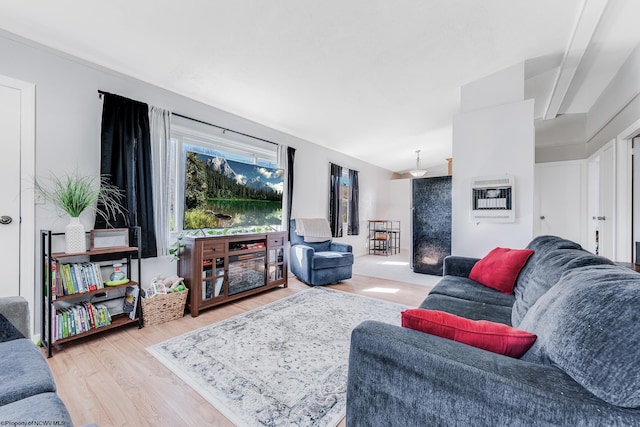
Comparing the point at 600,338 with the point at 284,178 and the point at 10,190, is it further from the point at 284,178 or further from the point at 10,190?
the point at 284,178

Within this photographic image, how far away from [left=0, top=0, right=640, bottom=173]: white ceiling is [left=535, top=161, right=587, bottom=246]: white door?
5.49ft

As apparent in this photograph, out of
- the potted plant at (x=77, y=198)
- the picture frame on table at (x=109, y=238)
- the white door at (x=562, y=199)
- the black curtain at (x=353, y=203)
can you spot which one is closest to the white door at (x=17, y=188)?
the potted plant at (x=77, y=198)

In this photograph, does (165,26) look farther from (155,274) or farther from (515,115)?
(515,115)

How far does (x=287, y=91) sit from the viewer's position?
128 inches

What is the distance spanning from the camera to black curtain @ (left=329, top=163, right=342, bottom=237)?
17.9 ft

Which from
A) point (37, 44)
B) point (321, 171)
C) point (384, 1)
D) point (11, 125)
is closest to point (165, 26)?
point (37, 44)

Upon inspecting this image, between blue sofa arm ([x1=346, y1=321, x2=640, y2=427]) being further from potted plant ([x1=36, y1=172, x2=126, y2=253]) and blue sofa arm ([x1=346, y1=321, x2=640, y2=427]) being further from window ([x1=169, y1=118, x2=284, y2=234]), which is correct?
window ([x1=169, y1=118, x2=284, y2=234])

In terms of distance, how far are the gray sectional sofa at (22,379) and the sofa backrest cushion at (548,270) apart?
6.73 ft

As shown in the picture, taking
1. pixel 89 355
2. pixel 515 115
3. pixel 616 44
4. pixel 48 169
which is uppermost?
pixel 616 44

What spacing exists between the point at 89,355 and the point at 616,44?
5.33m

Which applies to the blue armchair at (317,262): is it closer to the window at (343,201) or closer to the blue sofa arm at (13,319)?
the window at (343,201)

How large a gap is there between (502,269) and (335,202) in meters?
3.60

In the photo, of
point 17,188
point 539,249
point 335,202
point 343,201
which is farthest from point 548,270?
point 343,201

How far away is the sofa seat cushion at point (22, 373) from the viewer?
0.96m
